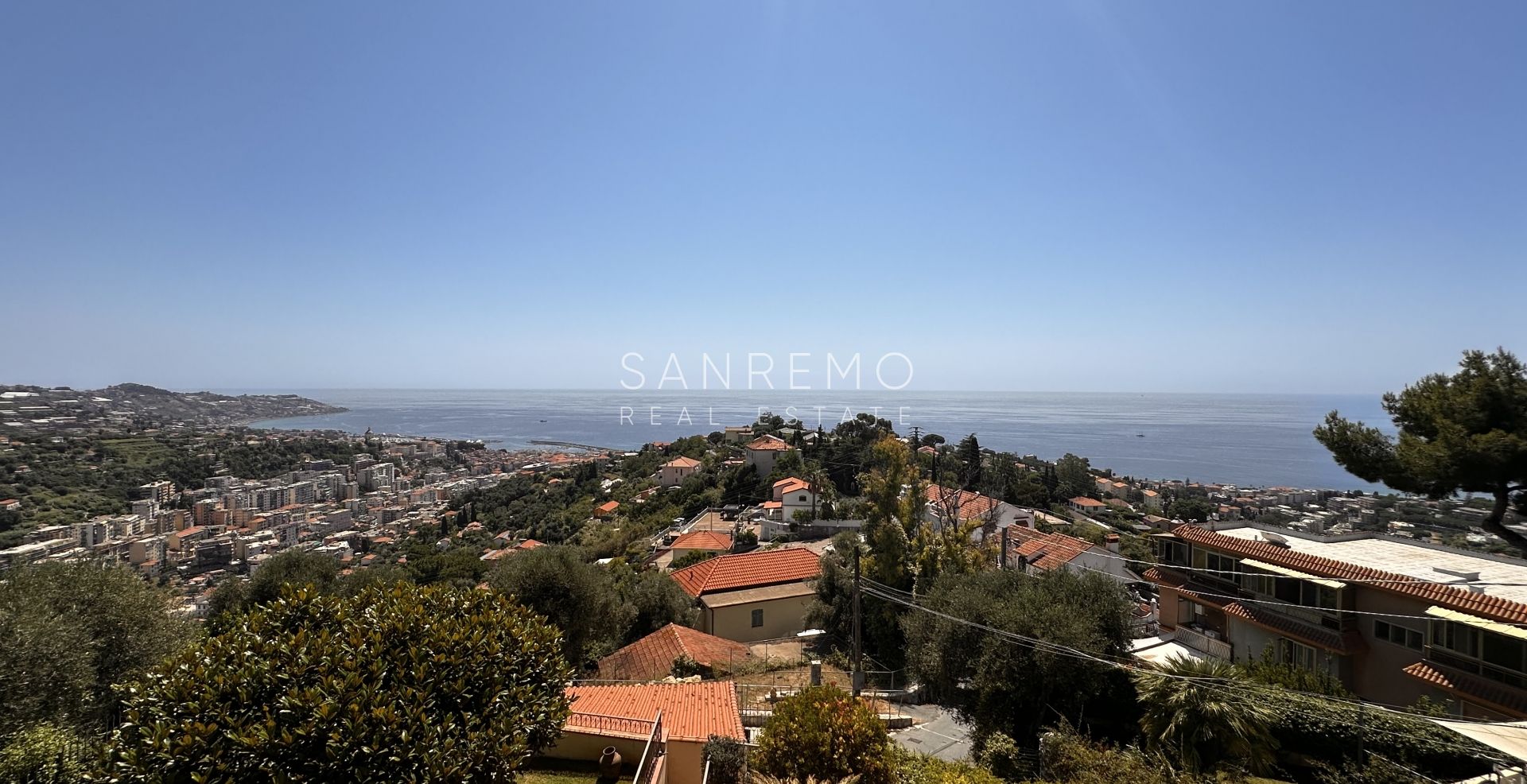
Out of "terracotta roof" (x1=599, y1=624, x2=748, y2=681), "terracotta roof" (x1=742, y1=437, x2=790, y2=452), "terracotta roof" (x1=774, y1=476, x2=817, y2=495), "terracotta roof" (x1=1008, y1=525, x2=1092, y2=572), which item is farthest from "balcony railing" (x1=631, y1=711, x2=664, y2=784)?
"terracotta roof" (x1=742, y1=437, x2=790, y2=452)

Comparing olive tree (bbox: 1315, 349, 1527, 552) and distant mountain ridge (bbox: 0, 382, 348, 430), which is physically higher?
olive tree (bbox: 1315, 349, 1527, 552)

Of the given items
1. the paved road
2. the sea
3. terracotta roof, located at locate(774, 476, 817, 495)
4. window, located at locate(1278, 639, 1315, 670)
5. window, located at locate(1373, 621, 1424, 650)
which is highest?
window, located at locate(1373, 621, 1424, 650)

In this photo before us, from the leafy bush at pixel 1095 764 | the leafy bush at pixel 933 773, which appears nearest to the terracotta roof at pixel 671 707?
the leafy bush at pixel 933 773

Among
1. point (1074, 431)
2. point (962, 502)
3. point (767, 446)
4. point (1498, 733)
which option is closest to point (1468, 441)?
point (1498, 733)

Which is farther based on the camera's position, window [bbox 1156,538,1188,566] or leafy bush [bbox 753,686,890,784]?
window [bbox 1156,538,1188,566]

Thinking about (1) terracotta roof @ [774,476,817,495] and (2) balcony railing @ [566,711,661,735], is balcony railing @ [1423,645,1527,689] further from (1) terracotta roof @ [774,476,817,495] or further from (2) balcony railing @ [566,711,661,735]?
(1) terracotta roof @ [774,476,817,495]

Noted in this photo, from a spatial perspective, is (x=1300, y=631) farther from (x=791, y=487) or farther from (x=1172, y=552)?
(x=791, y=487)

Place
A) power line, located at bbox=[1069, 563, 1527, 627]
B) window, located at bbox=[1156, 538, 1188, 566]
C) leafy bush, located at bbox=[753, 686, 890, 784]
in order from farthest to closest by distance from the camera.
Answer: window, located at bbox=[1156, 538, 1188, 566] < power line, located at bbox=[1069, 563, 1527, 627] < leafy bush, located at bbox=[753, 686, 890, 784]

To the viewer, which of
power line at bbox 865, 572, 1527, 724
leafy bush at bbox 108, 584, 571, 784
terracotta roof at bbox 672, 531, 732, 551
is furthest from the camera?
terracotta roof at bbox 672, 531, 732, 551
